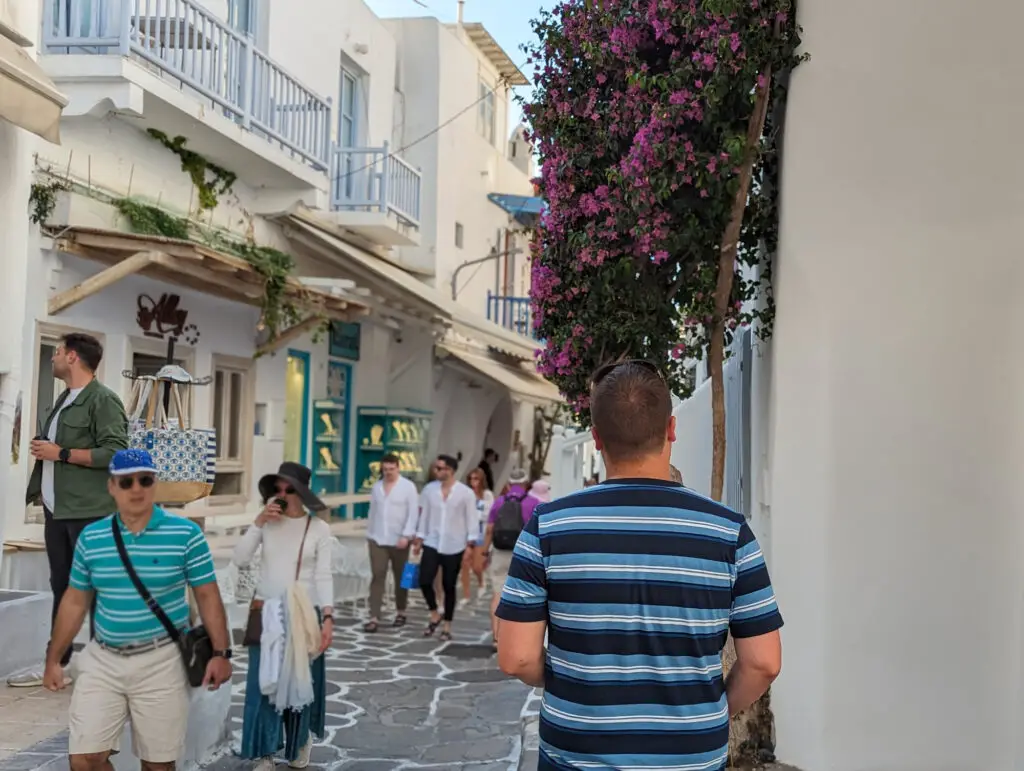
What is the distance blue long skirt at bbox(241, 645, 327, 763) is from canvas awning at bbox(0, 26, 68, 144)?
3.74m

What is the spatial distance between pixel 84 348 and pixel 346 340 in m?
11.4

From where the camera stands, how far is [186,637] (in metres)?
4.80

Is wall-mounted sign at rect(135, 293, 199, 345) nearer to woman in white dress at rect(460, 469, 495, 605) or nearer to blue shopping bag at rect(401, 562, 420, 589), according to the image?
blue shopping bag at rect(401, 562, 420, 589)

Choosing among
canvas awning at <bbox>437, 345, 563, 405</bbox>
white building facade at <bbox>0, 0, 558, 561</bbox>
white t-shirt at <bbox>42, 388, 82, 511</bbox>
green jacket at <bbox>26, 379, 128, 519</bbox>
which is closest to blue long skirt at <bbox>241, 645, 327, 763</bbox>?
green jacket at <bbox>26, 379, 128, 519</bbox>

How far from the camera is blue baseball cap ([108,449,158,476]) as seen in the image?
4.71 m

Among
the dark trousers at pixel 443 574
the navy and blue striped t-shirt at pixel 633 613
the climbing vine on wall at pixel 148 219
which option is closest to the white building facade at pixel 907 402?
the navy and blue striped t-shirt at pixel 633 613

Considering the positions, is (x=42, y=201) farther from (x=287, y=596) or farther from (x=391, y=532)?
(x=287, y=596)

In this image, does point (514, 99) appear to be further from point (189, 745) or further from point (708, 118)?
point (189, 745)

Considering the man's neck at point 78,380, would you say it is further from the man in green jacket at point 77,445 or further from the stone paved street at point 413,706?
the stone paved street at point 413,706

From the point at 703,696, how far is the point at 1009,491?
303cm

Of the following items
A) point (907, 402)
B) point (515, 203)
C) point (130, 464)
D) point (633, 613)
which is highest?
point (515, 203)

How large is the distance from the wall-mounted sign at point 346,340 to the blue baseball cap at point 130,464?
40.0ft

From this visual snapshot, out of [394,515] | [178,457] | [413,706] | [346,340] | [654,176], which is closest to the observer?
[654,176]

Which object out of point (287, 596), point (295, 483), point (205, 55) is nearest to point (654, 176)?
point (295, 483)
